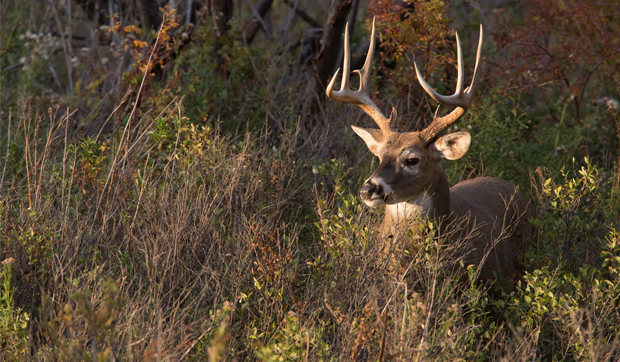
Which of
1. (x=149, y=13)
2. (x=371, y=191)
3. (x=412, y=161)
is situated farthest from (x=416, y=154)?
(x=149, y=13)

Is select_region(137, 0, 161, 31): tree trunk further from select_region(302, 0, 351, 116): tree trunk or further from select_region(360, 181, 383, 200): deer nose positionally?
select_region(360, 181, 383, 200): deer nose

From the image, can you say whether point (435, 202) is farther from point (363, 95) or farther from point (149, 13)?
point (149, 13)

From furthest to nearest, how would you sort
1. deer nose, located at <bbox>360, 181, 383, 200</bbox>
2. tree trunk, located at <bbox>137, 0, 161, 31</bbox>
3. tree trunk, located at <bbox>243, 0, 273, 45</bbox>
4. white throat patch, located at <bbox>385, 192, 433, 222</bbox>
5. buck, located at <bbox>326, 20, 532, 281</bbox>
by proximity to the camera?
tree trunk, located at <bbox>243, 0, 273, 45</bbox>
tree trunk, located at <bbox>137, 0, 161, 31</bbox>
white throat patch, located at <bbox>385, 192, 433, 222</bbox>
buck, located at <bbox>326, 20, 532, 281</bbox>
deer nose, located at <bbox>360, 181, 383, 200</bbox>

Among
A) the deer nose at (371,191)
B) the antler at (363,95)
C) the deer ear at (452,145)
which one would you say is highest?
the antler at (363,95)

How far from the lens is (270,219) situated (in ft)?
14.6

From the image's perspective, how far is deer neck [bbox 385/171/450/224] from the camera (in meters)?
4.11

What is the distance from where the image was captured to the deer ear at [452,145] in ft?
14.0

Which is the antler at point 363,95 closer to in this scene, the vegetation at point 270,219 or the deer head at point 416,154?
the deer head at point 416,154

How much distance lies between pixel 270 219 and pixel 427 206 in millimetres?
1091

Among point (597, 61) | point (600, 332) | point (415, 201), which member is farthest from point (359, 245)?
point (597, 61)

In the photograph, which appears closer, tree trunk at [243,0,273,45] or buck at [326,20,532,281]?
buck at [326,20,532,281]

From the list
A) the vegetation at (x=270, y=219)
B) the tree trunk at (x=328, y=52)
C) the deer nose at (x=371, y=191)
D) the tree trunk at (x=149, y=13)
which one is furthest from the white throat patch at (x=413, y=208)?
the tree trunk at (x=149, y=13)

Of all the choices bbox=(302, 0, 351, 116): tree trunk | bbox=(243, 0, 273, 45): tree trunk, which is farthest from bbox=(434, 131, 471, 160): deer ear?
bbox=(243, 0, 273, 45): tree trunk

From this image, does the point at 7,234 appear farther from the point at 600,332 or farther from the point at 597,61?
the point at 597,61
